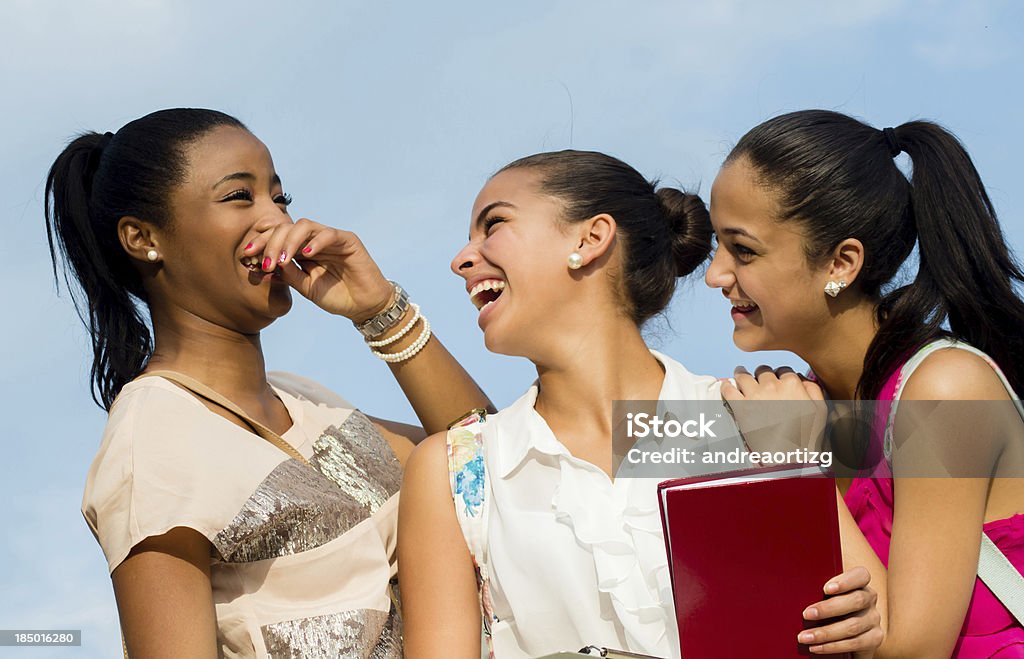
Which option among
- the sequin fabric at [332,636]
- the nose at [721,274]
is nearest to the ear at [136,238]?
the sequin fabric at [332,636]

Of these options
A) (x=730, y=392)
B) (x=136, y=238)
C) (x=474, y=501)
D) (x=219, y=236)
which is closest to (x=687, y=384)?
(x=730, y=392)

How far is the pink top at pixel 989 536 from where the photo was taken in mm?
2969

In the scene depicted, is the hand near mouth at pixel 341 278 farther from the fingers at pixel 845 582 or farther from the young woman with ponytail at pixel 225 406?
the fingers at pixel 845 582

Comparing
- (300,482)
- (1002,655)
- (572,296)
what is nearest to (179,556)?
(300,482)

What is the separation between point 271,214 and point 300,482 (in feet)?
2.67

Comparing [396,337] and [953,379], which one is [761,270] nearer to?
[953,379]

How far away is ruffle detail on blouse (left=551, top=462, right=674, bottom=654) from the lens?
111 inches

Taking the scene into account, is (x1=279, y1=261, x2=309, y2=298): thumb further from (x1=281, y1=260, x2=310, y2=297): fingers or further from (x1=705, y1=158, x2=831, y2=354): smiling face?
(x1=705, y1=158, x2=831, y2=354): smiling face

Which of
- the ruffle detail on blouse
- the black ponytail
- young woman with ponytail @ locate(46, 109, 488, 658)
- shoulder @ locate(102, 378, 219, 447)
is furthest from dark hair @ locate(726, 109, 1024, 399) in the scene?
shoulder @ locate(102, 378, 219, 447)

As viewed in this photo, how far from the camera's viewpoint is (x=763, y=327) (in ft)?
10.7

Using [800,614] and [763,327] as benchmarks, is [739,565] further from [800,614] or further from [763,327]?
[763,327]

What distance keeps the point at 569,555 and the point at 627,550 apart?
0.48 ft

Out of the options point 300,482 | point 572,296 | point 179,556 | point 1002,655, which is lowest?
point 1002,655

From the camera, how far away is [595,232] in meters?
3.28
